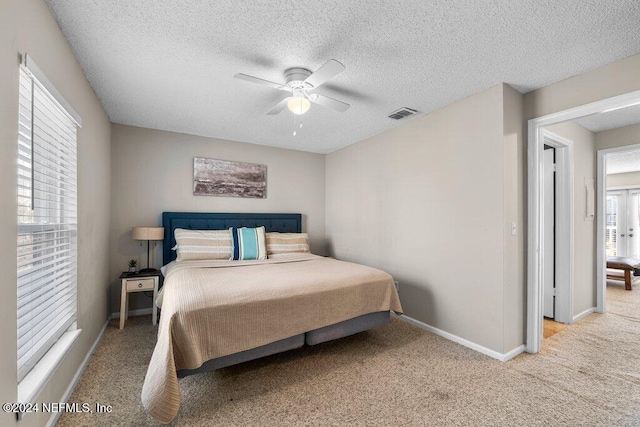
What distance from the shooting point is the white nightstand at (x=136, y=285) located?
3.19 meters

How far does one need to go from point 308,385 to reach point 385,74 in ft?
8.50

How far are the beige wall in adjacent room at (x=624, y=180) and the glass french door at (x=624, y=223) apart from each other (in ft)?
1.04

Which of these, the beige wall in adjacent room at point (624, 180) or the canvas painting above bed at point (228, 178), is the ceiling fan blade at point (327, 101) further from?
the beige wall in adjacent room at point (624, 180)

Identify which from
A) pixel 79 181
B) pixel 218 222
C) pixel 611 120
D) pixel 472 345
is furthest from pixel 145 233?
pixel 611 120

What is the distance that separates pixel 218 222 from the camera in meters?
4.20

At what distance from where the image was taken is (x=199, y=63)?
222 centimetres

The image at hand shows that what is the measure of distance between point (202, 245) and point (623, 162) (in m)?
7.96

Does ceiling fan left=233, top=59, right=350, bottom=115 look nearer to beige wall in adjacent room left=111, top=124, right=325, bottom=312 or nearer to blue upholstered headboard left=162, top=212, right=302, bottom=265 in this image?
beige wall in adjacent room left=111, top=124, right=325, bottom=312

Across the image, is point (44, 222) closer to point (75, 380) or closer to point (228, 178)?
point (75, 380)

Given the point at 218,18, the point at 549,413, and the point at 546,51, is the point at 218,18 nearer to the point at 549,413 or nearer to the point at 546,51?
the point at 546,51

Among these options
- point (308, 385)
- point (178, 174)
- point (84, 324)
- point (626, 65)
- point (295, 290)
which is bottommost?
point (308, 385)

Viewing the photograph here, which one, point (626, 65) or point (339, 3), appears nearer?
point (339, 3)

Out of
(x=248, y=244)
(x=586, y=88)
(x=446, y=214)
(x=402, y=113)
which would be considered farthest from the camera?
(x=248, y=244)

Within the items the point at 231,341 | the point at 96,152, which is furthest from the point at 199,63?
the point at 231,341
